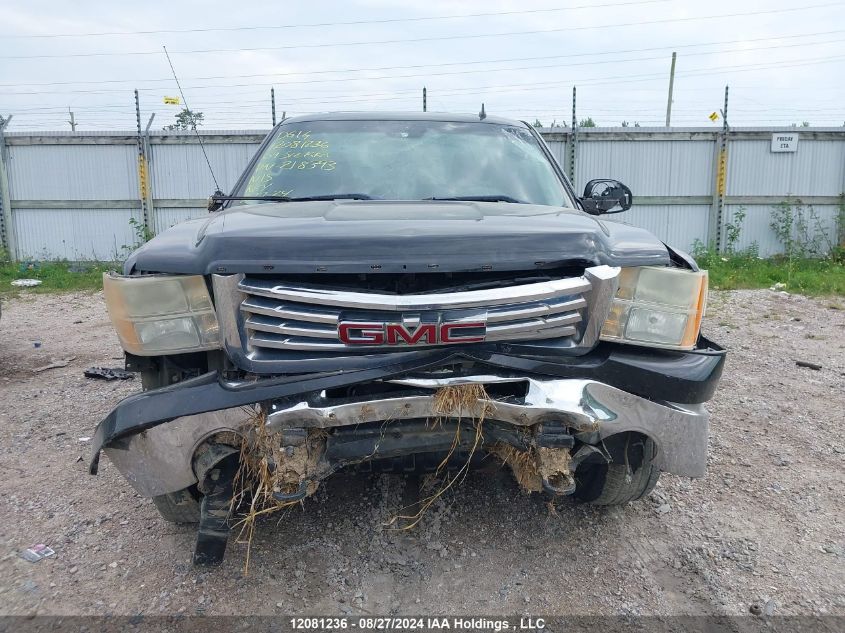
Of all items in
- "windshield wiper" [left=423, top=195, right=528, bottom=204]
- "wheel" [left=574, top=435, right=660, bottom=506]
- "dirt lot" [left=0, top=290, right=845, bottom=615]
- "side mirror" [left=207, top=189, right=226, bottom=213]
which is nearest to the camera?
"dirt lot" [left=0, top=290, right=845, bottom=615]

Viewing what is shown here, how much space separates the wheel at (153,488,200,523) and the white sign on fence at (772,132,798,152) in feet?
39.0

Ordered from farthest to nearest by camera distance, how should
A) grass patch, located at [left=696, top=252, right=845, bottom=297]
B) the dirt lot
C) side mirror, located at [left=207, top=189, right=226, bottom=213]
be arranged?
grass patch, located at [left=696, top=252, right=845, bottom=297]
side mirror, located at [left=207, top=189, right=226, bottom=213]
the dirt lot

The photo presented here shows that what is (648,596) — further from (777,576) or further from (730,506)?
(730,506)

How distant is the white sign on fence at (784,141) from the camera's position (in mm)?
11758

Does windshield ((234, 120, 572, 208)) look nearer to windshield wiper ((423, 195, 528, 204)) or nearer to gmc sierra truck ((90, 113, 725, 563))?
windshield wiper ((423, 195, 528, 204))

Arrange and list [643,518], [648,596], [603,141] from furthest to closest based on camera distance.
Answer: [603,141] < [643,518] < [648,596]

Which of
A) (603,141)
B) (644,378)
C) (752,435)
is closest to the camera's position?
(644,378)

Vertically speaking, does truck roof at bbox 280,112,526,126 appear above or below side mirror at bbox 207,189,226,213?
above

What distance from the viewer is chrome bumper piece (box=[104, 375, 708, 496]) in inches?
87.4

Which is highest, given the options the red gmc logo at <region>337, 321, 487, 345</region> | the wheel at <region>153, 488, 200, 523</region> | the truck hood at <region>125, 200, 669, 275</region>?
the truck hood at <region>125, 200, 669, 275</region>

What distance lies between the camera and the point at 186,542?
2934 millimetres

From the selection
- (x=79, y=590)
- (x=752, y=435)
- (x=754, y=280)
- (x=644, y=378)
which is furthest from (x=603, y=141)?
(x=79, y=590)

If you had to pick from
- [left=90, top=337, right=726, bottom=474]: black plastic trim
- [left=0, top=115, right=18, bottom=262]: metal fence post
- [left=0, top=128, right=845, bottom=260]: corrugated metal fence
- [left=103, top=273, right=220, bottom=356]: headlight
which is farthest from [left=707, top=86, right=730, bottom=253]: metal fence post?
[left=0, top=115, right=18, bottom=262]: metal fence post

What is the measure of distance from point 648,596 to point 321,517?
141cm
